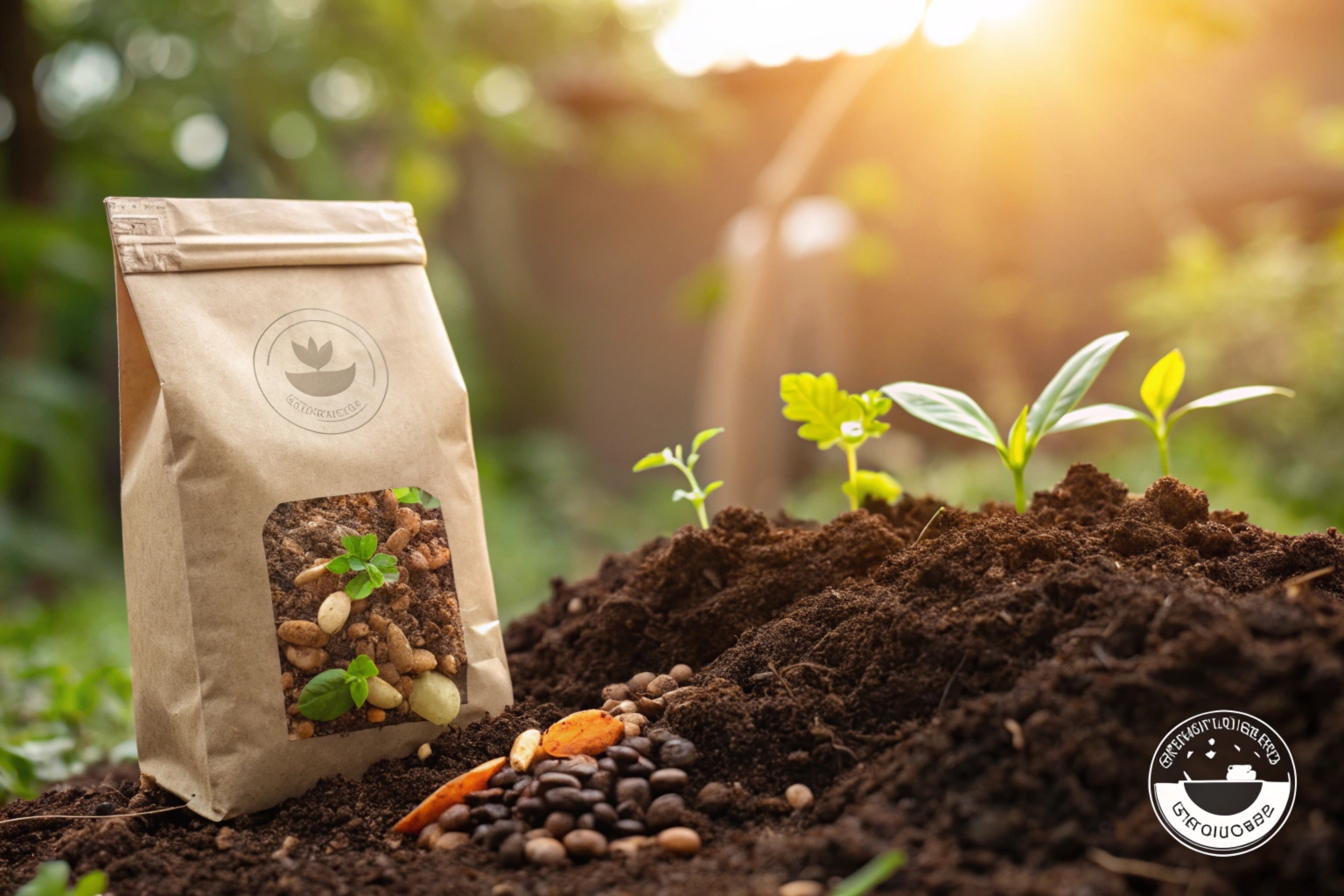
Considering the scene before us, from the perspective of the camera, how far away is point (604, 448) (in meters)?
7.82

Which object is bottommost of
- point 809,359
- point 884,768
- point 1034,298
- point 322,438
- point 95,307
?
point 884,768

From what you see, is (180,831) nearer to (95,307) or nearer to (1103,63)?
(1103,63)

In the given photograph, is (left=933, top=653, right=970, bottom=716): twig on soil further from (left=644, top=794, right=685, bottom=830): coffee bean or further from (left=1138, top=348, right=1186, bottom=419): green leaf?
(left=1138, top=348, right=1186, bottom=419): green leaf

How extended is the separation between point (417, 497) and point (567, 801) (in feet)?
1.50

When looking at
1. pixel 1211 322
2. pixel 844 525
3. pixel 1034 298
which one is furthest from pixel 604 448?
pixel 844 525

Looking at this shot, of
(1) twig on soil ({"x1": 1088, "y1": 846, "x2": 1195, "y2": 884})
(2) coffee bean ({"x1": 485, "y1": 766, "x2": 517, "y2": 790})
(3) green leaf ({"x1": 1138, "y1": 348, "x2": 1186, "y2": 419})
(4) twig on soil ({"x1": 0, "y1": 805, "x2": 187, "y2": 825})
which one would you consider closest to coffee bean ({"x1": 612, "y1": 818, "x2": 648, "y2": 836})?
(2) coffee bean ({"x1": 485, "y1": 766, "x2": 517, "y2": 790})

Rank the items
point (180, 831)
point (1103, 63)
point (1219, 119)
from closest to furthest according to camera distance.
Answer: point (180, 831)
point (1103, 63)
point (1219, 119)

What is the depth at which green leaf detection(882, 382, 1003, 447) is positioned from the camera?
1.32 m

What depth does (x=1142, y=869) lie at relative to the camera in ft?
2.49

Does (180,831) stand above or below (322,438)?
below

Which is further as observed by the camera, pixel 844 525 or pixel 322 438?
pixel 844 525

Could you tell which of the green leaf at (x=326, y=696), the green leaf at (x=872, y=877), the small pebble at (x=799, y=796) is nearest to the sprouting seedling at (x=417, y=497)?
the green leaf at (x=326, y=696)

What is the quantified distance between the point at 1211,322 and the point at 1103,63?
1.51 m

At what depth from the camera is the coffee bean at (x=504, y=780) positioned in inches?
42.0
